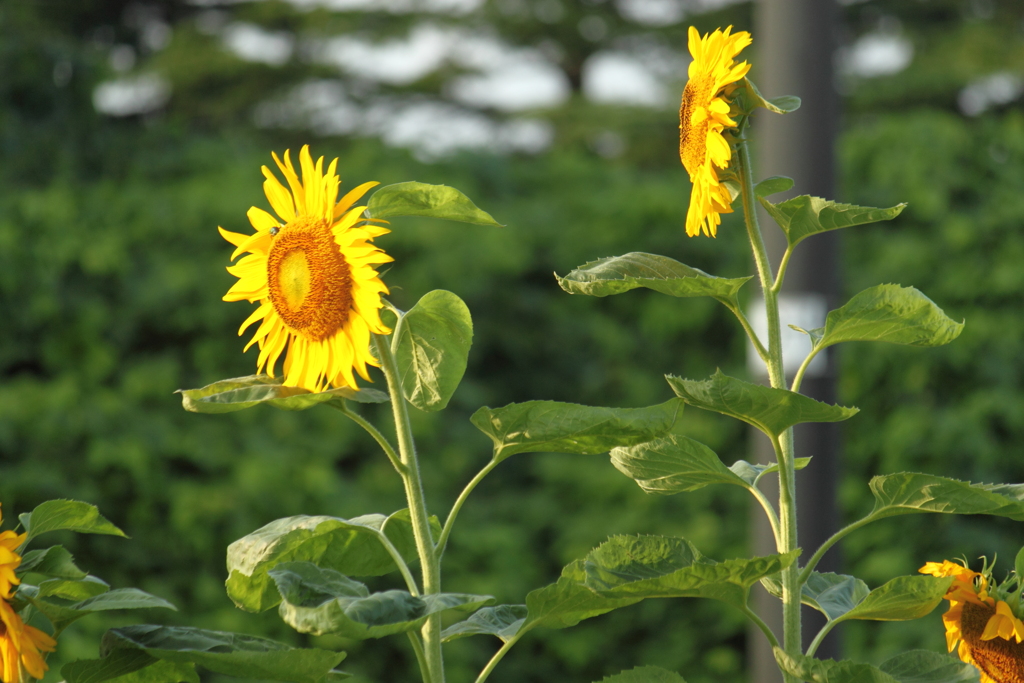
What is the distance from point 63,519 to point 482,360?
2548mm

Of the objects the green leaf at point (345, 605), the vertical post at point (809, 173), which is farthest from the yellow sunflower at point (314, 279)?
the vertical post at point (809, 173)

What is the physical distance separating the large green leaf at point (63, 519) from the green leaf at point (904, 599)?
1.62 feet

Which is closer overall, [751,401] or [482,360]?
[751,401]

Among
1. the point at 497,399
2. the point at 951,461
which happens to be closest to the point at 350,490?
the point at 497,399

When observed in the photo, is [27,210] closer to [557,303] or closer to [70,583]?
[557,303]

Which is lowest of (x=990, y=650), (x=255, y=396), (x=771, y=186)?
(x=990, y=650)

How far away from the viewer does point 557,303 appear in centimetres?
331

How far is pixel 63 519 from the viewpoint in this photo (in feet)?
2.31

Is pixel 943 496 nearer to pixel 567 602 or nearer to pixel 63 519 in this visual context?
pixel 567 602

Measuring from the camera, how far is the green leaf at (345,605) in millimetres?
525

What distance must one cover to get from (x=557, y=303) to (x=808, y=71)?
3.87 ft

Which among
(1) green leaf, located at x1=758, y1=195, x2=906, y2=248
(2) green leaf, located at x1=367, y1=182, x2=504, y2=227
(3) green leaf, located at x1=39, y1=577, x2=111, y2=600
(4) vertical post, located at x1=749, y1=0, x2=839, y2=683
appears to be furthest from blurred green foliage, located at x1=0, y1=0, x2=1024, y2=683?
(1) green leaf, located at x1=758, y1=195, x2=906, y2=248

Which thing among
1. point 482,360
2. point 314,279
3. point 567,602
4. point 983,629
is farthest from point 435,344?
point 482,360

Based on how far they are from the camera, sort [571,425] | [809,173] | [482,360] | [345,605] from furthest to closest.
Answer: [482,360] → [809,173] → [571,425] → [345,605]
